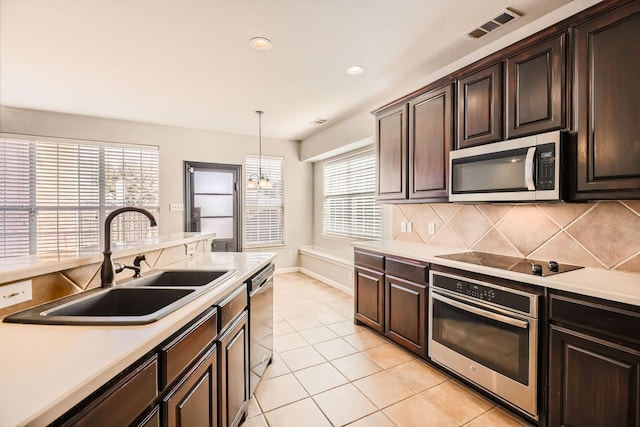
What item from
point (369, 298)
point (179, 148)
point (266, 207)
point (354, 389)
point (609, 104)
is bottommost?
point (354, 389)

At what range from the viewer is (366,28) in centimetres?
234

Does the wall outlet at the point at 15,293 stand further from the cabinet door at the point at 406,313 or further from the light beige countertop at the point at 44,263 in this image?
the cabinet door at the point at 406,313

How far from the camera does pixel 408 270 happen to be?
2.66 meters

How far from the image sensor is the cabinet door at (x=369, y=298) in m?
3.01

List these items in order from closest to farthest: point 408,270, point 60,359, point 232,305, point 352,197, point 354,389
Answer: point 60,359 < point 232,305 < point 354,389 < point 408,270 < point 352,197

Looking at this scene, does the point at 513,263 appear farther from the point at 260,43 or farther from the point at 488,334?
the point at 260,43

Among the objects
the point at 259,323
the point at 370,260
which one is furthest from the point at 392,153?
the point at 259,323

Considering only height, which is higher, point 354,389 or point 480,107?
point 480,107

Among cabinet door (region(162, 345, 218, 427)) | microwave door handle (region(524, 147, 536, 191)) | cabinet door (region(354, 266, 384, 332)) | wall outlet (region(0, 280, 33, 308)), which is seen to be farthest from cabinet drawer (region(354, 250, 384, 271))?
wall outlet (region(0, 280, 33, 308))

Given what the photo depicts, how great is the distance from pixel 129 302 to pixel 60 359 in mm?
774

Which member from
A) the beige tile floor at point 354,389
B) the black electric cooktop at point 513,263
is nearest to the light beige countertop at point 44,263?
the beige tile floor at point 354,389

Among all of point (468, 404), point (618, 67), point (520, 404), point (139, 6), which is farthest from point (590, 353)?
point (139, 6)

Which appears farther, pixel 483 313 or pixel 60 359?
pixel 483 313

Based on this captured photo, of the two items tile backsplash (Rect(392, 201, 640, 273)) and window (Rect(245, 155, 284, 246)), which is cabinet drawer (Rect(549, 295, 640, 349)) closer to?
tile backsplash (Rect(392, 201, 640, 273))
